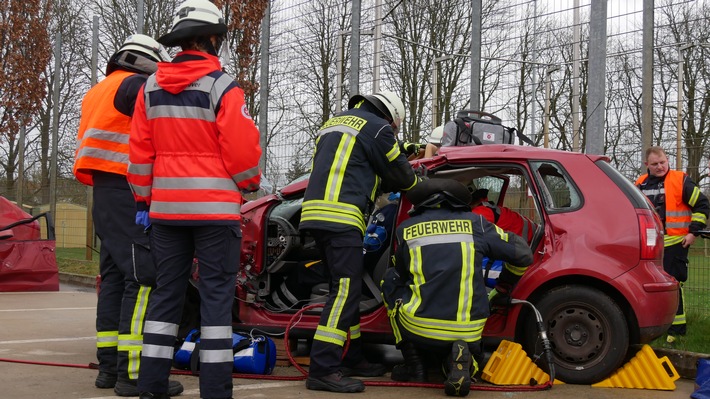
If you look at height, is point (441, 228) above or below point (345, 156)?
below

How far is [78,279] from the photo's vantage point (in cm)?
1377

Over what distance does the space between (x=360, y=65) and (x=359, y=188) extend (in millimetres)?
5720

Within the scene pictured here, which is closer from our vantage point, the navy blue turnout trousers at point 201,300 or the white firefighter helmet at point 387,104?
the navy blue turnout trousers at point 201,300

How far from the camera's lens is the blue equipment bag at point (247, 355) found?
563cm

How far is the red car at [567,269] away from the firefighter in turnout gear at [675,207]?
220cm

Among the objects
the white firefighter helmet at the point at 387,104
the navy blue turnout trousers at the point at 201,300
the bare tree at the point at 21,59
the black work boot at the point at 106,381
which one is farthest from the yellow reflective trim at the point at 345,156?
the bare tree at the point at 21,59

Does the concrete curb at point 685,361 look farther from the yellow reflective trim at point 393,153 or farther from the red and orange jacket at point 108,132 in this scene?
the red and orange jacket at point 108,132

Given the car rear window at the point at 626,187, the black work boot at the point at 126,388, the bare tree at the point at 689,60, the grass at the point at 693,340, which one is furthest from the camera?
the bare tree at the point at 689,60

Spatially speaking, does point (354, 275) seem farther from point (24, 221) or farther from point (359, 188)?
point (24, 221)

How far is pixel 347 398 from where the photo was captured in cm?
503

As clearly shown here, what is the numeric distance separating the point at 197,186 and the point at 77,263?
1244 centimetres

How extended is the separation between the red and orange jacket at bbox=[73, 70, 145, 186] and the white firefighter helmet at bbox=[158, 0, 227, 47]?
Answer: 2.60 ft

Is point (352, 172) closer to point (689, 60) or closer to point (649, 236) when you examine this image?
point (649, 236)

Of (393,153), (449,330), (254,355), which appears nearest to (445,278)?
(449,330)
